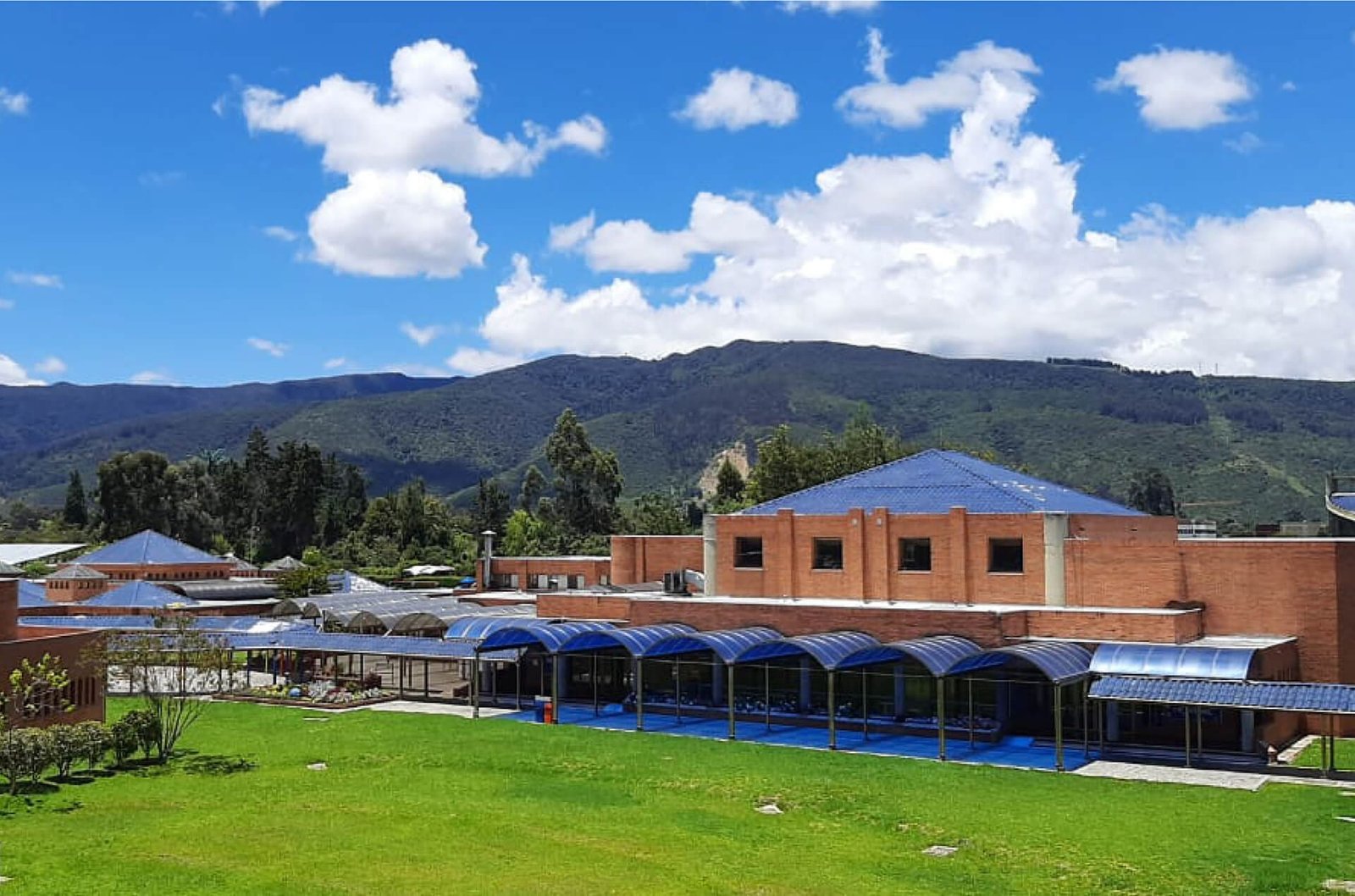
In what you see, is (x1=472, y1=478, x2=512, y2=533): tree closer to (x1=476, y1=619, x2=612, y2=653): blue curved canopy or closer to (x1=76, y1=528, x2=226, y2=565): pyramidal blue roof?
(x1=76, y1=528, x2=226, y2=565): pyramidal blue roof

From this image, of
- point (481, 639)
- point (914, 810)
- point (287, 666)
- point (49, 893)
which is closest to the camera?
point (49, 893)

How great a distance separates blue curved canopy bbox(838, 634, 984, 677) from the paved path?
5070 millimetres

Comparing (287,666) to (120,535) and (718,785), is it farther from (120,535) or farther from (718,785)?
(120,535)

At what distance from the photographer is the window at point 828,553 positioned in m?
49.8

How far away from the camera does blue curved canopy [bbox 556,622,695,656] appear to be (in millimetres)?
43781

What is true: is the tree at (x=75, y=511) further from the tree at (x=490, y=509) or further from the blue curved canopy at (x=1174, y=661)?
the blue curved canopy at (x=1174, y=661)

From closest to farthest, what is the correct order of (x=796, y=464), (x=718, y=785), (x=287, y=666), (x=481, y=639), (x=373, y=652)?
(x=718, y=785), (x=481, y=639), (x=373, y=652), (x=287, y=666), (x=796, y=464)

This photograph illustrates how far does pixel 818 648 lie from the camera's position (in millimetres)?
39875

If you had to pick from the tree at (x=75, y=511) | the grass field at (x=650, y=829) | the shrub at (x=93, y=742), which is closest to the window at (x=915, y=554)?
the grass field at (x=650, y=829)

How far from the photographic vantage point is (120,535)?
12538 centimetres

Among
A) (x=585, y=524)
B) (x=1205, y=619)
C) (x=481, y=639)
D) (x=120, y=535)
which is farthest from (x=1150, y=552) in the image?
(x=120, y=535)

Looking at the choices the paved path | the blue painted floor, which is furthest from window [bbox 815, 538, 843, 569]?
the paved path

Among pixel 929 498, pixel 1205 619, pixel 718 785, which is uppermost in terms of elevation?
pixel 929 498

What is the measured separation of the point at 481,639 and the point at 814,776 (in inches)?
711
